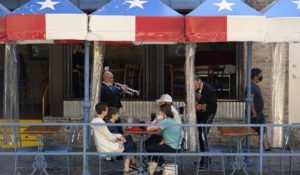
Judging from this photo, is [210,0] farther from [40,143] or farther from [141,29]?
[40,143]

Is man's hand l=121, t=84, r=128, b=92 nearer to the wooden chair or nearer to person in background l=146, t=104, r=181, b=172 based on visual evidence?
the wooden chair

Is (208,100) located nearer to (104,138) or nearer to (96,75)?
(96,75)

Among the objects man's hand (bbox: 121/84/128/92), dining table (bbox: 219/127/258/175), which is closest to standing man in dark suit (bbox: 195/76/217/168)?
dining table (bbox: 219/127/258/175)

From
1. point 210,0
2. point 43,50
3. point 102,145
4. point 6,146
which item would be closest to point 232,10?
point 210,0

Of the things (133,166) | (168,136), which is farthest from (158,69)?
(168,136)

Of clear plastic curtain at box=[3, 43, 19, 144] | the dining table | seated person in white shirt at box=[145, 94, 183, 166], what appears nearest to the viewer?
the dining table

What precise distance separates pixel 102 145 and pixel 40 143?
0.93 metres

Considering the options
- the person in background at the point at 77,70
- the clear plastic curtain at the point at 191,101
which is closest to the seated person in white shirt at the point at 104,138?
the clear plastic curtain at the point at 191,101

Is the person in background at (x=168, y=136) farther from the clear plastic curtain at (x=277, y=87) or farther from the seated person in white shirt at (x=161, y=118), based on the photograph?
the clear plastic curtain at (x=277, y=87)

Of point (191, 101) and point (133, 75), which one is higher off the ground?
point (133, 75)

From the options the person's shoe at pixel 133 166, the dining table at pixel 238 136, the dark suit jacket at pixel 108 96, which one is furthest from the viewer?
the dark suit jacket at pixel 108 96

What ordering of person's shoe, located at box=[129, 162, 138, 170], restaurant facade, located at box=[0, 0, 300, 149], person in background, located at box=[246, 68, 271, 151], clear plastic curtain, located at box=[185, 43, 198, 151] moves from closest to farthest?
1. person's shoe, located at box=[129, 162, 138, 170]
2. clear plastic curtain, located at box=[185, 43, 198, 151]
3. person in background, located at box=[246, 68, 271, 151]
4. restaurant facade, located at box=[0, 0, 300, 149]

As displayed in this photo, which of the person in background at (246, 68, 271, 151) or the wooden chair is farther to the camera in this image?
the wooden chair

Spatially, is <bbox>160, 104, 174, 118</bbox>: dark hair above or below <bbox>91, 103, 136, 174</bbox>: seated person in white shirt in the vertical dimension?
above
